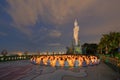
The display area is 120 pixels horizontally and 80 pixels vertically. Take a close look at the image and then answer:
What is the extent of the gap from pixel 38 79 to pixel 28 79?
97cm

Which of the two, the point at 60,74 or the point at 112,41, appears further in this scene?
the point at 112,41

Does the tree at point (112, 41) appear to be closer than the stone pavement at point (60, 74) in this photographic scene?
No

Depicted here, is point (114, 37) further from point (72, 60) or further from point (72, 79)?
point (72, 79)

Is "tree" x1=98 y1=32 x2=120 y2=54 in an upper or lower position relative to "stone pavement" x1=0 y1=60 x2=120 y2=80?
upper

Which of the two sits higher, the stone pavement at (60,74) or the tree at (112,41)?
the tree at (112,41)

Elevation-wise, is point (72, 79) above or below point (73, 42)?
below

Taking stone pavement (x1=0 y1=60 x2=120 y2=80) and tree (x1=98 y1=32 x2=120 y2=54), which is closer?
stone pavement (x1=0 y1=60 x2=120 y2=80)

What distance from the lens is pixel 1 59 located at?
36.2 metres

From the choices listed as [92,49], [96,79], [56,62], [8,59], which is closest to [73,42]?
[8,59]

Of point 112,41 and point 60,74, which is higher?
point 112,41

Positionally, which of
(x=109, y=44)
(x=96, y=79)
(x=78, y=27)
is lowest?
(x=96, y=79)

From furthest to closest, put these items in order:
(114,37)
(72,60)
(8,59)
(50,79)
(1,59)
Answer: (114,37)
(8,59)
(1,59)
(72,60)
(50,79)

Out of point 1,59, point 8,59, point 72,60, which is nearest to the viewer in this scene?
point 72,60

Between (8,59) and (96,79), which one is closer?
(96,79)
